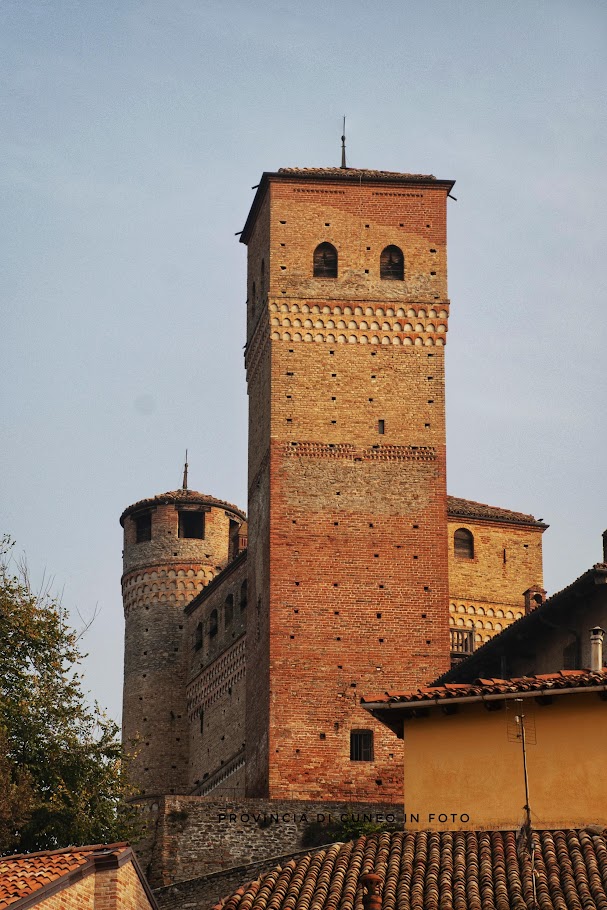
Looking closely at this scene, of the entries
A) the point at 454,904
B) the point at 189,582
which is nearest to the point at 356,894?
the point at 454,904

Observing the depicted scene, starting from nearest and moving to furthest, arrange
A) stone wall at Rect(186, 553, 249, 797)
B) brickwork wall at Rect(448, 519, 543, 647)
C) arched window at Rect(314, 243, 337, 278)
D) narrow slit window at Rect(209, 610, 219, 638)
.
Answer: arched window at Rect(314, 243, 337, 278) → stone wall at Rect(186, 553, 249, 797) → brickwork wall at Rect(448, 519, 543, 647) → narrow slit window at Rect(209, 610, 219, 638)

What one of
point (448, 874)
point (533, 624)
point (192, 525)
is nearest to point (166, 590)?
point (192, 525)

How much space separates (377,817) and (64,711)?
651 centimetres

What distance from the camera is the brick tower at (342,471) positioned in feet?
117

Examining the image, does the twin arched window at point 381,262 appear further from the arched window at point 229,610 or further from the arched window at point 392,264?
the arched window at point 229,610

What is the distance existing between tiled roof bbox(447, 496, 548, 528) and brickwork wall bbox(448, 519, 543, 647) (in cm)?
13

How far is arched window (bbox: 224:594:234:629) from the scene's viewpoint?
43594 millimetres

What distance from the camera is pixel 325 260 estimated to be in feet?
127

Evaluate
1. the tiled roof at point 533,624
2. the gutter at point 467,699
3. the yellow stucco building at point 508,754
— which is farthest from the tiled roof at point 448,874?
the tiled roof at point 533,624

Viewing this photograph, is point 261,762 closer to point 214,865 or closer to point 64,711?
point 214,865

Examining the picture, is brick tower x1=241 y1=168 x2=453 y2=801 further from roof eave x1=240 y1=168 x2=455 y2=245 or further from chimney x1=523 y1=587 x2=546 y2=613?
chimney x1=523 y1=587 x2=546 y2=613

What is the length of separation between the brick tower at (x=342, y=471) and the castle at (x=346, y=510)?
4cm

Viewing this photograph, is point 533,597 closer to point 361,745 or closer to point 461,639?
point 461,639

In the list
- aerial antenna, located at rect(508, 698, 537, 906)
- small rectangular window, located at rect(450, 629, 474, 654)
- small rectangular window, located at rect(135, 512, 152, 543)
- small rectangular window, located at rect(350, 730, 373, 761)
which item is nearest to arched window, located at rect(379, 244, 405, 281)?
small rectangular window, located at rect(450, 629, 474, 654)
